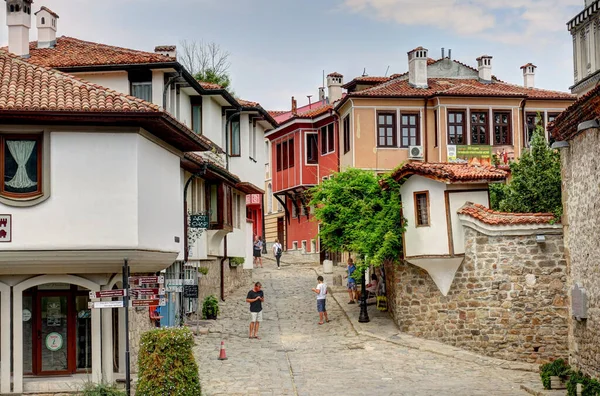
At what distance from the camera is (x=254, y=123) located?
123 ft

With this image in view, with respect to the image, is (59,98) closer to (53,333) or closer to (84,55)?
(53,333)

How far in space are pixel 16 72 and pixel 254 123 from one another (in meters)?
18.7

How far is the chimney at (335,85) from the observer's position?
49.0 metres

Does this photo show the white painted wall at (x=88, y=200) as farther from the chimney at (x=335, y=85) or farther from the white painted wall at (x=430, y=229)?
the chimney at (x=335, y=85)

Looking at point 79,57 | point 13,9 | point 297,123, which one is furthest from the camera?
point 297,123

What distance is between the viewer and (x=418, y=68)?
4031cm

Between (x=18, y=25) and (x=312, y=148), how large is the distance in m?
22.1

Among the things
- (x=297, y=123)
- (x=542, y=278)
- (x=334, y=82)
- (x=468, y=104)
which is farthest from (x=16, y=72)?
(x=334, y=82)

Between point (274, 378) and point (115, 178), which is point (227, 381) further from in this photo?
point (115, 178)

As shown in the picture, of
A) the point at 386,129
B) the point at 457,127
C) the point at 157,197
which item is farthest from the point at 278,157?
the point at 157,197

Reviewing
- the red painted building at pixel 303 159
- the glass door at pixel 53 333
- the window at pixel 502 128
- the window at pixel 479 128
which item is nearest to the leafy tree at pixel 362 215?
the glass door at pixel 53 333

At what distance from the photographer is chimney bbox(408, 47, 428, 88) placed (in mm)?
40250

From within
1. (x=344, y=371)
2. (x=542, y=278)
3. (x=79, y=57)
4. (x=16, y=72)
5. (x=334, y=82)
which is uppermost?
(x=334, y=82)

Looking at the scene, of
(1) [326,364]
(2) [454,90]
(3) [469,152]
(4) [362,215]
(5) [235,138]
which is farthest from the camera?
(3) [469,152]
